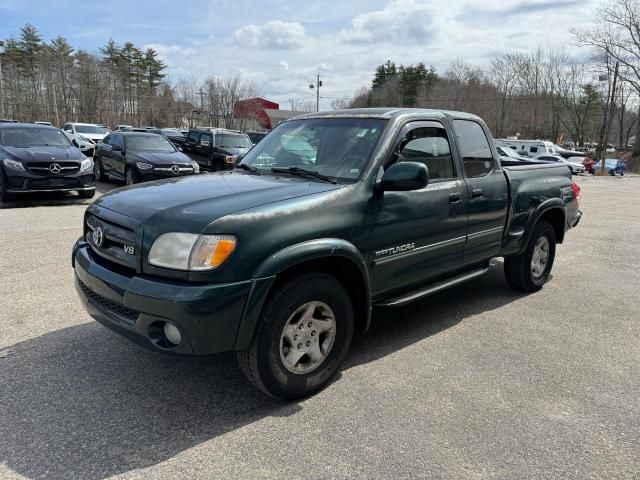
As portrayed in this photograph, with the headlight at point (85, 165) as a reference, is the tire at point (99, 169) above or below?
below

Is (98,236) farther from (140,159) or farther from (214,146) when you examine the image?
(214,146)

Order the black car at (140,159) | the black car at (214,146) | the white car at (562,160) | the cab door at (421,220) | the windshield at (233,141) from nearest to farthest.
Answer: the cab door at (421,220) → the black car at (140,159) → the black car at (214,146) → the windshield at (233,141) → the white car at (562,160)

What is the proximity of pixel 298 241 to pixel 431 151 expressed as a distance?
70.9 inches

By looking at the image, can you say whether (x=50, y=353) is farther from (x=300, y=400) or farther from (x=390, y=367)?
(x=390, y=367)

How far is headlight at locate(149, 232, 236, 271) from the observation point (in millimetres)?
2854

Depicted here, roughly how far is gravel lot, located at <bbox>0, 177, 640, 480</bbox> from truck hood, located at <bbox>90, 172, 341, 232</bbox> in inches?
46.4

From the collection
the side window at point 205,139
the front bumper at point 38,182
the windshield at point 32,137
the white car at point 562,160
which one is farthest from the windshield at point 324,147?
the white car at point 562,160

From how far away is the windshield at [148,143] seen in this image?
45.8 ft

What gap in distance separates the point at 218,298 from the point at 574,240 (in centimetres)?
841

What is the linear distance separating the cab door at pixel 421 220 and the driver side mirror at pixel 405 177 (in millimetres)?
141

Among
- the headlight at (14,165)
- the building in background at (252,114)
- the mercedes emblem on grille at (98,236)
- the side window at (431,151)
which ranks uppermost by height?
the building in background at (252,114)

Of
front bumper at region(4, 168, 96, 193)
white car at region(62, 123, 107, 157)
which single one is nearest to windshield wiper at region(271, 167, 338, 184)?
front bumper at region(4, 168, 96, 193)

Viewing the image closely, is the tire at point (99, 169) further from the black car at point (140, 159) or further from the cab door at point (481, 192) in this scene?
the cab door at point (481, 192)

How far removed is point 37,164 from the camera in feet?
34.3
